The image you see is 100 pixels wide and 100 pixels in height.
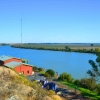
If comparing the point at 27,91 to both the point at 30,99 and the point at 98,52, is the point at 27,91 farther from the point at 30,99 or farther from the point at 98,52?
the point at 98,52

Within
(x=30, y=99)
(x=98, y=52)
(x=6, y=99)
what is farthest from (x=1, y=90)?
(x=98, y=52)

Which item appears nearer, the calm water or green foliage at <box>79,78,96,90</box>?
green foliage at <box>79,78,96,90</box>

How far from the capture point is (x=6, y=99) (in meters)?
7.82

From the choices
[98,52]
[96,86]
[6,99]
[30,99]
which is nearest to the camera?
[6,99]

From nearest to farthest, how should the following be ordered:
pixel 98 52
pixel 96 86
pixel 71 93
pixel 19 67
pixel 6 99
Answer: pixel 6 99 → pixel 71 93 → pixel 98 52 → pixel 96 86 → pixel 19 67

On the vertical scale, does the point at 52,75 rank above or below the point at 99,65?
below

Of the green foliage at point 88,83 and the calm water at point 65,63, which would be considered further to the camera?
the calm water at point 65,63

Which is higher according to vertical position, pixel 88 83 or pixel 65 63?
pixel 88 83

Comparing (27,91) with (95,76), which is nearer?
(27,91)

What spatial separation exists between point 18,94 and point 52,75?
30.8 m

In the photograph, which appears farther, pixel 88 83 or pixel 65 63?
pixel 65 63

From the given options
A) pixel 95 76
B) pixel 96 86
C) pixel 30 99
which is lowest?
pixel 96 86

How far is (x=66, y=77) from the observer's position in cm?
3659

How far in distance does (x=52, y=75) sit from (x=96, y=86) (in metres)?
9.20
